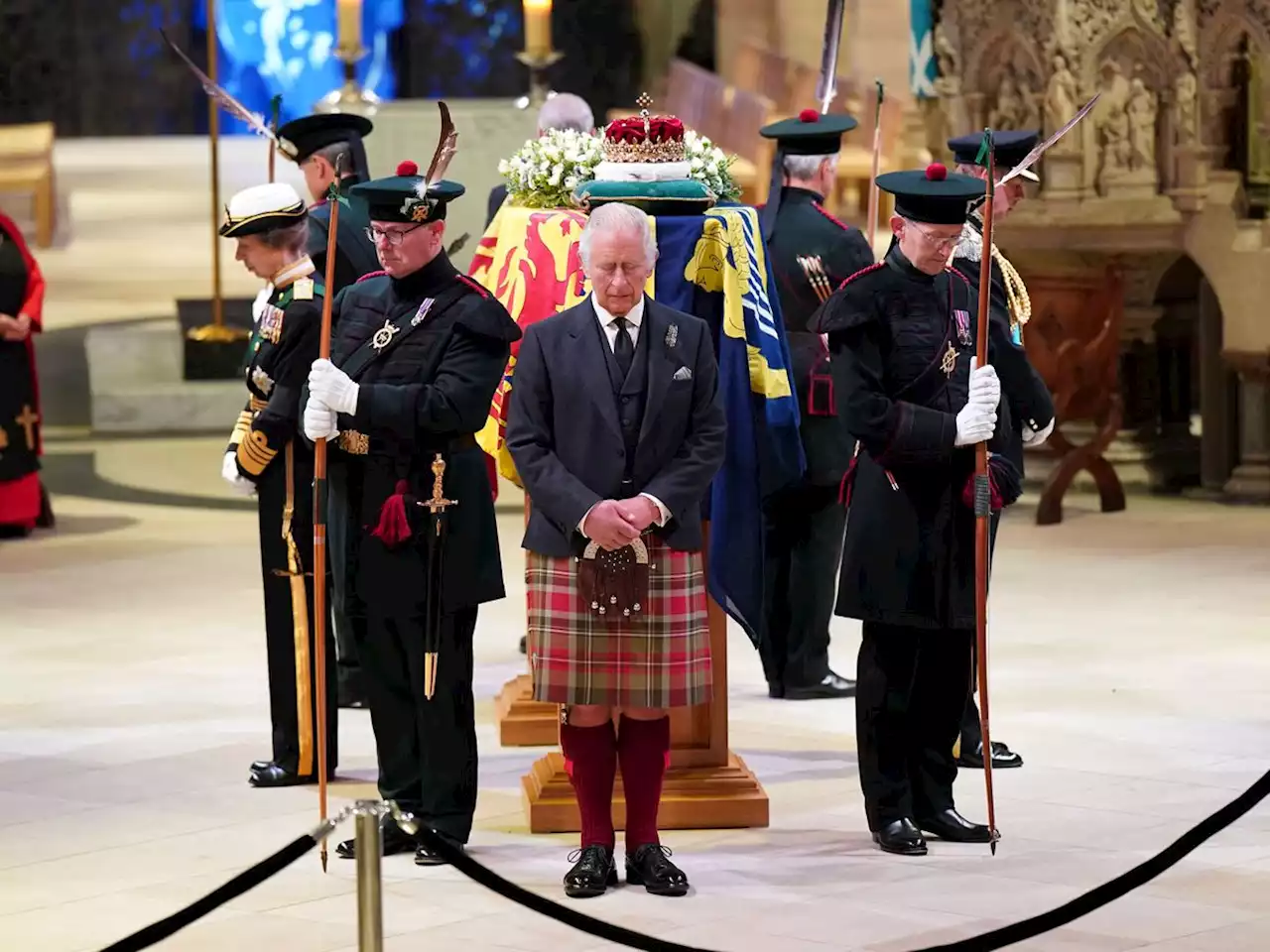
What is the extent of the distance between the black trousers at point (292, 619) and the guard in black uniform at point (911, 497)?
168 centimetres

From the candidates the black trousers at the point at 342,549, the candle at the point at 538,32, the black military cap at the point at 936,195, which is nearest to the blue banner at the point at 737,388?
the black military cap at the point at 936,195

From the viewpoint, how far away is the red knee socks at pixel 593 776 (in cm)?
640

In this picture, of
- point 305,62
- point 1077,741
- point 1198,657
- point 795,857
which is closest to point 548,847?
point 795,857

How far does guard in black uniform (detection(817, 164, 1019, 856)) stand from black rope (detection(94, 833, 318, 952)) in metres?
2.19

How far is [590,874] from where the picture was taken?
6.32 meters

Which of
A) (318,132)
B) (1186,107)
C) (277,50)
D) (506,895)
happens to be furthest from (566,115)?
(277,50)

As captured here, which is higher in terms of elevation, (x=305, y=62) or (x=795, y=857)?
(x=305, y=62)

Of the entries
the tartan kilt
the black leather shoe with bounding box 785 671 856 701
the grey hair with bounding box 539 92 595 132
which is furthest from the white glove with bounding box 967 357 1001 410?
the grey hair with bounding box 539 92 595 132

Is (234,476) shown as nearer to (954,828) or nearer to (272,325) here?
(272,325)

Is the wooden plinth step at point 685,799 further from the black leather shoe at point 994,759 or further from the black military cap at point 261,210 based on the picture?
the black military cap at point 261,210

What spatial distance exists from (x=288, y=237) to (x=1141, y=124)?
6503 millimetres

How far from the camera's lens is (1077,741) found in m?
8.08

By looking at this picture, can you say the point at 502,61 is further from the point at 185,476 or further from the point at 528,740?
the point at 528,740

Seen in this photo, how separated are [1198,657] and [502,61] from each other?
22612 millimetres
